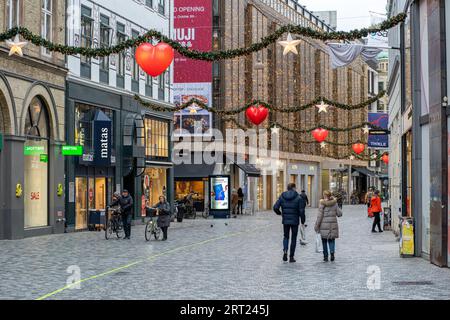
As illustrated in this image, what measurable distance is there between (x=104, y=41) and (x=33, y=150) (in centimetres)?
967

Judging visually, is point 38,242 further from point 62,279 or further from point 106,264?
point 62,279

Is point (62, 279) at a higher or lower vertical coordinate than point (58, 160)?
lower

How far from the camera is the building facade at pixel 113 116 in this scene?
1385 inches

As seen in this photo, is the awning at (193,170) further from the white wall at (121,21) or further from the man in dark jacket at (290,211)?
the man in dark jacket at (290,211)

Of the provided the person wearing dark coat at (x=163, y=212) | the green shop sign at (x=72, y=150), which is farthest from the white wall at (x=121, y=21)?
the person wearing dark coat at (x=163, y=212)

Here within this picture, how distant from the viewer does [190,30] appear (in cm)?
5684

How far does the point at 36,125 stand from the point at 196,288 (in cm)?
1832

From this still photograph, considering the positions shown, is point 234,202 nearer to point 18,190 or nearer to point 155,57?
point 18,190

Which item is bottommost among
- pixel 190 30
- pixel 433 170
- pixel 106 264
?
pixel 106 264

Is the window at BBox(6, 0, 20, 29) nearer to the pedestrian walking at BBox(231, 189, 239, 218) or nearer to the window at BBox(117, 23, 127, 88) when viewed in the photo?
the window at BBox(117, 23, 127, 88)

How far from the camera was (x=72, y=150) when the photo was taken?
32.8 metres

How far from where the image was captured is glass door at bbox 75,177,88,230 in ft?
115

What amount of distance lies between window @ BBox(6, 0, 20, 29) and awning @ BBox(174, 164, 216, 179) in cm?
2763
